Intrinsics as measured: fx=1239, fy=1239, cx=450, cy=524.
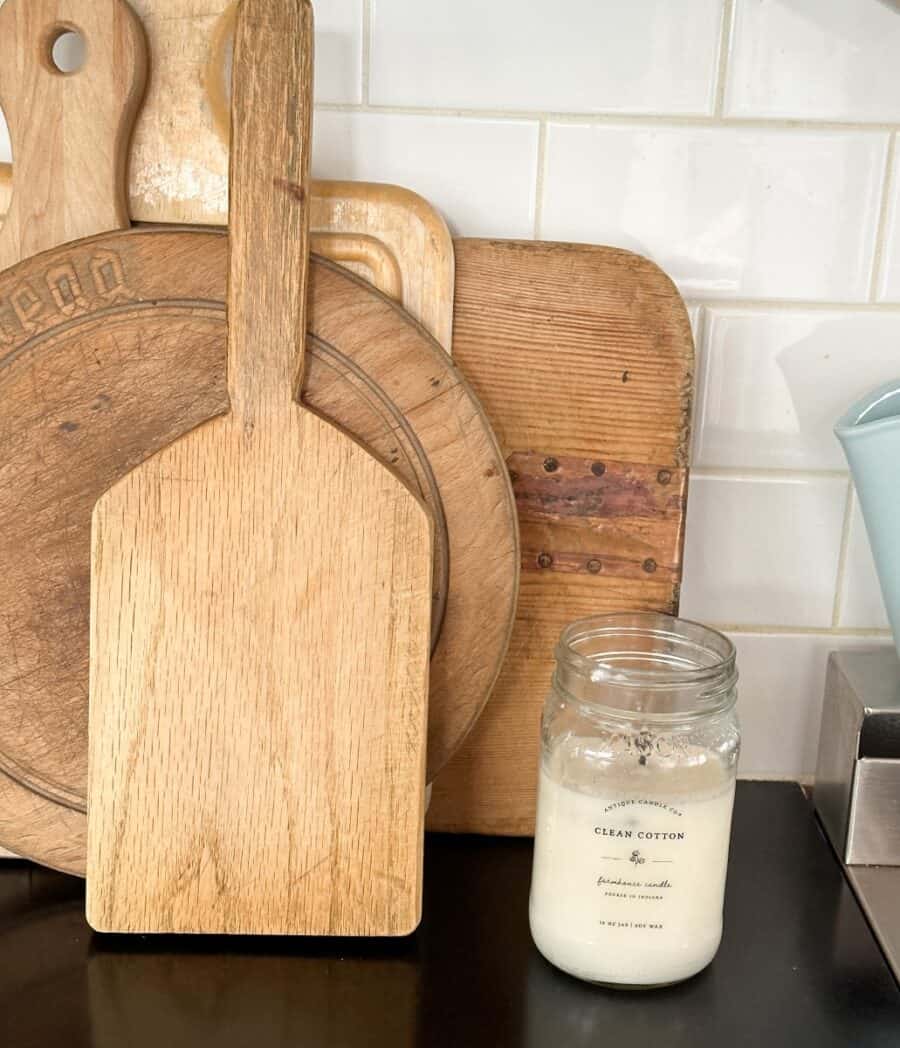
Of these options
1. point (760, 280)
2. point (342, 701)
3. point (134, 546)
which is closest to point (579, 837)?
point (342, 701)

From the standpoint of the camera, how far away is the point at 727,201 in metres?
0.82

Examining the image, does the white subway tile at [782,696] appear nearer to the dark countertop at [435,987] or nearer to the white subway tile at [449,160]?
the dark countertop at [435,987]

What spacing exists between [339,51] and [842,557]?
488 mm

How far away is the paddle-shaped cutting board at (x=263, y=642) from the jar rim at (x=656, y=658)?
0.09 m

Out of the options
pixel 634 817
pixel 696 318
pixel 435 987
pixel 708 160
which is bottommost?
pixel 435 987

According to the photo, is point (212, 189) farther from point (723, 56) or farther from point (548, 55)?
point (723, 56)

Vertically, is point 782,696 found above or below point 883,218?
below

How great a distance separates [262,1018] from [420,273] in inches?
17.1

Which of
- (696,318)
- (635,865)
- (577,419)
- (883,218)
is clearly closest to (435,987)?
(635,865)

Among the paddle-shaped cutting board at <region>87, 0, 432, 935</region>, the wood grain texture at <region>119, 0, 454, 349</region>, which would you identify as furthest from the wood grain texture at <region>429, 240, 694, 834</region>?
the paddle-shaped cutting board at <region>87, 0, 432, 935</region>

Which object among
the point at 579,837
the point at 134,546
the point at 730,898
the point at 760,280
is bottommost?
the point at 730,898

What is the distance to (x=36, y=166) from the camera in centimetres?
74

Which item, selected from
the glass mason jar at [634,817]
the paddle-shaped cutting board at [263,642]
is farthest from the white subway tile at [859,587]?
the paddle-shaped cutting board at [263,642]

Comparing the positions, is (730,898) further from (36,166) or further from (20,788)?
(36,166)
